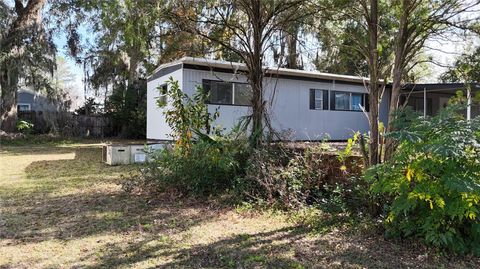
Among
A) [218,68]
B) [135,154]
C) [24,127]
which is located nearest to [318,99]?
[218,68]

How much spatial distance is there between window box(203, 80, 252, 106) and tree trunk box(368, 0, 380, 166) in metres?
7.14

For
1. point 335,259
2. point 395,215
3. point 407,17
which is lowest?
point 335,259

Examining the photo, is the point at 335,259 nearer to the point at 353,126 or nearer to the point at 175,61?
the point at 175,61

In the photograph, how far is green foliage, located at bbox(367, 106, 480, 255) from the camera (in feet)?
11.1

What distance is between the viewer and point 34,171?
30.3 feet

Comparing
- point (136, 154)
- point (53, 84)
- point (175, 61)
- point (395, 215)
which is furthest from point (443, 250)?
point (53, 84)

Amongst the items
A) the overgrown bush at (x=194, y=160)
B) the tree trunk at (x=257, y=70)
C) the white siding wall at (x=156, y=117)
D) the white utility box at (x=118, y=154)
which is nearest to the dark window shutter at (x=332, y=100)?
the white siding wall at (x=156, y=117)

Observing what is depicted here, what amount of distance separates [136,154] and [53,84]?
11241mm

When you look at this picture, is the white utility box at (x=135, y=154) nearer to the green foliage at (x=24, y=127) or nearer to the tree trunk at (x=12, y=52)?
the tree trunk at (x=12, y=52)

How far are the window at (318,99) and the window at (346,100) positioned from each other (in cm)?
33

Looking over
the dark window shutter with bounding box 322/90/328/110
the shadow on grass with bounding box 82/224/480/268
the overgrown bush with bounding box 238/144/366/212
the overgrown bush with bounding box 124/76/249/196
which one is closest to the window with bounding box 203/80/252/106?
the dark window shutter with bounding box 322/90/328/110

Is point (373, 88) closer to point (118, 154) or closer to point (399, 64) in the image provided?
point (399, 64)

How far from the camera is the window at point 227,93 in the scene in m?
12.1

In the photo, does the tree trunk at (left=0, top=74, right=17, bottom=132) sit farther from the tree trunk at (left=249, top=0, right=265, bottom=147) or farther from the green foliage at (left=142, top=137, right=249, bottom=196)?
the tree trunk at (left=249, top=0, right=265, bottom=147)
